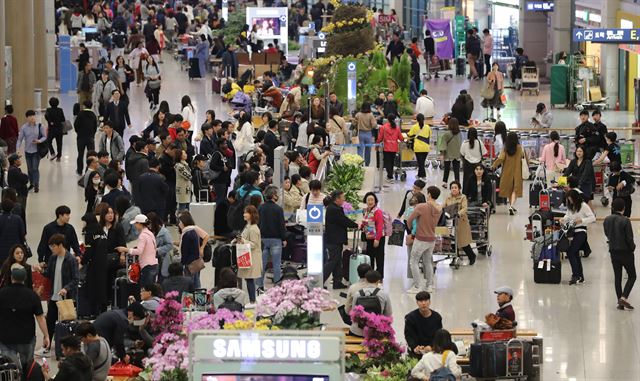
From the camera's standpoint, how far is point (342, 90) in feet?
114

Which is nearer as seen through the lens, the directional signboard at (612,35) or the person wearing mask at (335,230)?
the person wearing mask at (335,230)

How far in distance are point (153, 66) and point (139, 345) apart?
2420cm

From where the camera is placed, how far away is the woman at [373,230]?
753 inches

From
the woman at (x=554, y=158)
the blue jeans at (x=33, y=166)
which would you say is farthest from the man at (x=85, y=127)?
the woman at (x=554, y=158)

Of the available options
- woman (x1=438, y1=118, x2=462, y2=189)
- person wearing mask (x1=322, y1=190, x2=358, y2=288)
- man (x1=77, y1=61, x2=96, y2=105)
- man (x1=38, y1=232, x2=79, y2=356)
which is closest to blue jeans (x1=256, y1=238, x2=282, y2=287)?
person wearing mask (x1=322, y1=190, x2=358, y2=288)

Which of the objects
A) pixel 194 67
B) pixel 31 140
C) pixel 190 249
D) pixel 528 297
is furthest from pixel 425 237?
pixel 194 67

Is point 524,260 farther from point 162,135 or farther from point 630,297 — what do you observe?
point 162,135

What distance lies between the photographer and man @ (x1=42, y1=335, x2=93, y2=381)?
41.2 ft

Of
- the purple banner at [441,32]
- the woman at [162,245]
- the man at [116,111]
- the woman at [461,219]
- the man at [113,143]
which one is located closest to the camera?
the woman at [162,245]

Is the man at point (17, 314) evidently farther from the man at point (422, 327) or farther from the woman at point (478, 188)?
the woman at point (478, 188)

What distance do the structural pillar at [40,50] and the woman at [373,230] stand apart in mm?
19909

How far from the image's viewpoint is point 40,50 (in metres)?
38.8

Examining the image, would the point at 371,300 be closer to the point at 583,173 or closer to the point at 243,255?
the point at 243,255

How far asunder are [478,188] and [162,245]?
6257 millimetres
